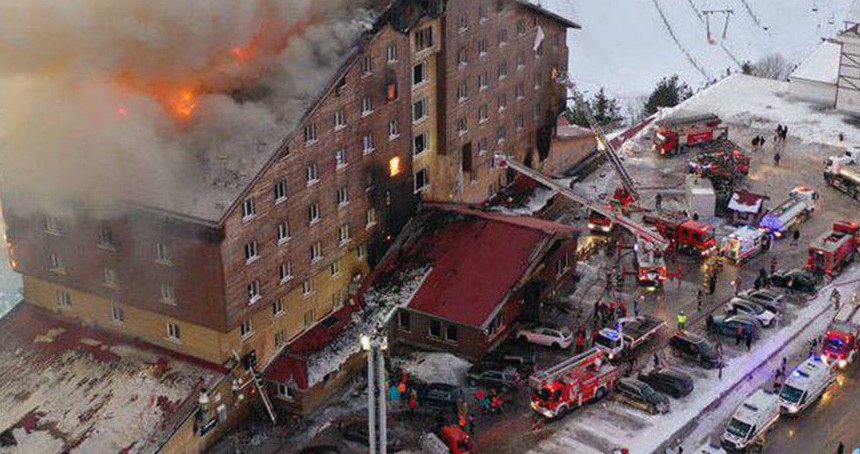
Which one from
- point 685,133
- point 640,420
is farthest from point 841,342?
point 685,133

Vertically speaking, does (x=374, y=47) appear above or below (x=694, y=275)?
above

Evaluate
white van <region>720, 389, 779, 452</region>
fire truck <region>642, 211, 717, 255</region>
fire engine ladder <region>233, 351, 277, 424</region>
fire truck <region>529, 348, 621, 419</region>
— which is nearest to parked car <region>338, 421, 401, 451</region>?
fire engine ladder <region>233, 351, 277, 424</region>

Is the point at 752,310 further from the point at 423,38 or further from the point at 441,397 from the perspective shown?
the point at 423,38

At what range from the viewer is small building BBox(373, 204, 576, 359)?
5269 cm

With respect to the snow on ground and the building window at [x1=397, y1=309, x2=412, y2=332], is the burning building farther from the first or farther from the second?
the snow on ground

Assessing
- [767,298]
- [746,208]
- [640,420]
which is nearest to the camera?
[640,420]

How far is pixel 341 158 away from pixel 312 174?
204 centimetres

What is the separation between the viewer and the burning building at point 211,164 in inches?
1796

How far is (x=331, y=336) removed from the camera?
51.4 metres

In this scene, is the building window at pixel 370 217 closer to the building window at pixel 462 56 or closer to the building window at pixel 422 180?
the building window at pixel 422 180

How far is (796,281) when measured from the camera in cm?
5847

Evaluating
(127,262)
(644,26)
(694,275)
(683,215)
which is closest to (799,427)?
(694,275)

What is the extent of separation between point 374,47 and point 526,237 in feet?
36.6

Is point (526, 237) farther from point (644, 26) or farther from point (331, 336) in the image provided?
point (644, 26)
